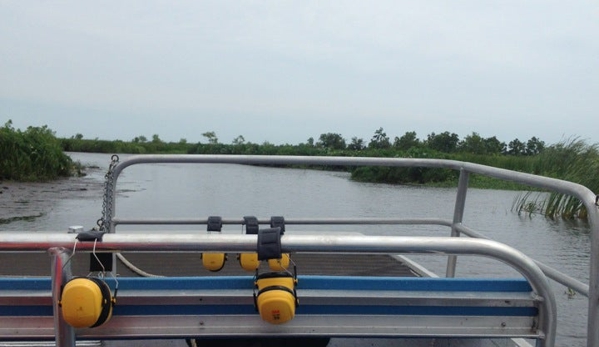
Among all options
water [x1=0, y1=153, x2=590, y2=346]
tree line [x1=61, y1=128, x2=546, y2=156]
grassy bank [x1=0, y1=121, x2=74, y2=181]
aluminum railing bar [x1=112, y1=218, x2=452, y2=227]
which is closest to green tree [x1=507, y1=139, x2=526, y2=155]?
tree line [x1=61, y1=128, x2=546, y2=156]

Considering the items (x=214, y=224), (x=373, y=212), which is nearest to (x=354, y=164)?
(x=214, y=224)

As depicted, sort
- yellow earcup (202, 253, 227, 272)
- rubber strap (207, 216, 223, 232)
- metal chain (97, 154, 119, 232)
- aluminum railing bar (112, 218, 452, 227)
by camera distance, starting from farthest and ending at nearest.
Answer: aluminum railing bar (112, 218, 452, 227) → metal chain (97, 154, 119, 232) → rubber strap (207, 216, 223, 232) → yellow earcup (202, 253, 227, 272)

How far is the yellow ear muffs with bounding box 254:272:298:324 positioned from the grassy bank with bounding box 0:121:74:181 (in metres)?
23.3

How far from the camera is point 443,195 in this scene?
2341cm

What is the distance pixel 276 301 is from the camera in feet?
5.14

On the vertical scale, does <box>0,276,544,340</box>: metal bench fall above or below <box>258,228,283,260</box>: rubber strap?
below

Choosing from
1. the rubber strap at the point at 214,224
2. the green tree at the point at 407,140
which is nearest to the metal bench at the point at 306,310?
the rubber strap at the point at 214,224

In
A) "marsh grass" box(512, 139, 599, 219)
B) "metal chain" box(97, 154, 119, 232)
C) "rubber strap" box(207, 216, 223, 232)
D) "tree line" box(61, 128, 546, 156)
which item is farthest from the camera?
"tree line" box(61, 128, 546, 156)

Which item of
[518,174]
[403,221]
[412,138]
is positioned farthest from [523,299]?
[412,138]

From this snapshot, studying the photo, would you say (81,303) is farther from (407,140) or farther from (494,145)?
(494,145)

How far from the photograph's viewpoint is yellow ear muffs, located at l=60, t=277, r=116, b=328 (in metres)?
1.49

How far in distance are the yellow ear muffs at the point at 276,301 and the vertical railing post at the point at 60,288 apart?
20.4 inches

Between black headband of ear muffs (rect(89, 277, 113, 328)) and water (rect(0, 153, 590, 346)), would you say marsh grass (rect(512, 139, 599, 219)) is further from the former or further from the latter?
black headband of ear muffs (rect(89, 277, 113, 328))

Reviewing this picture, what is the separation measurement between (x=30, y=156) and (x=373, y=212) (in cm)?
1564
